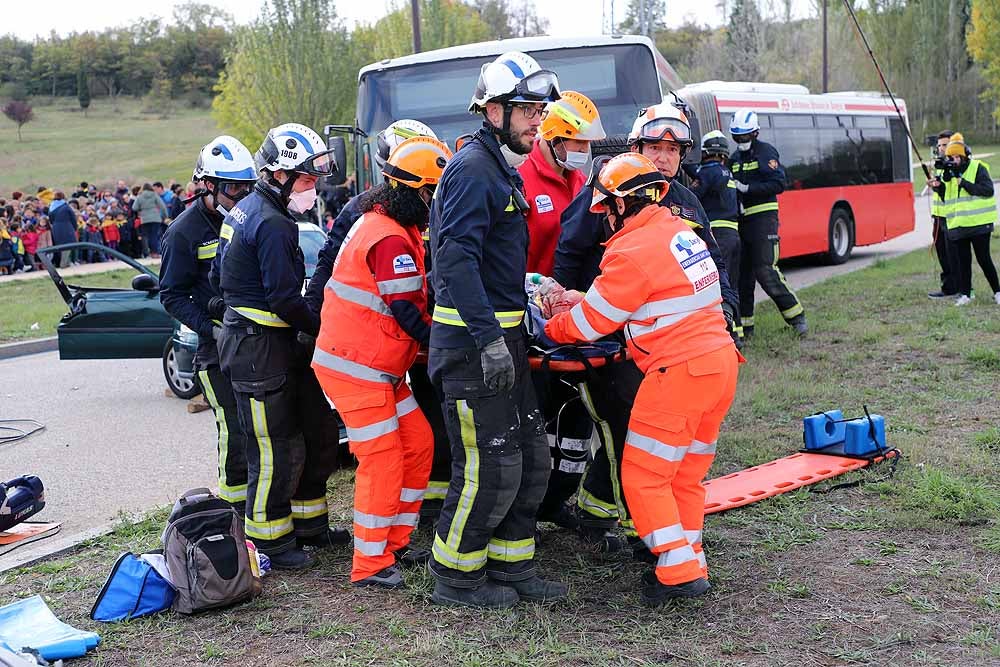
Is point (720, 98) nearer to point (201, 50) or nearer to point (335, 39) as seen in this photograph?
point (335, 39)

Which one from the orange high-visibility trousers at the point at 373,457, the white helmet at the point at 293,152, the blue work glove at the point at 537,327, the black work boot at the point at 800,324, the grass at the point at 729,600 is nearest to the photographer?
the grass at the point at 729,600

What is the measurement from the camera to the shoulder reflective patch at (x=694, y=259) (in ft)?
14.5

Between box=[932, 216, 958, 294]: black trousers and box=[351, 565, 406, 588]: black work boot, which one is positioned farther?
box=[932, 216, 958, 294]: black trousers

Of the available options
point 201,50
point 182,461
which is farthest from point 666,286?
point 201,50

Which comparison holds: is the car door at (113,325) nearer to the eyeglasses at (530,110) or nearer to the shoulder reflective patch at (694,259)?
the eyeglasses at (530,110)

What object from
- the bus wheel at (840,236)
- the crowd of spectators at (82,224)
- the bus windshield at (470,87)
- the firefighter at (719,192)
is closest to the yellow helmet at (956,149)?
the firefighter at (719,192)

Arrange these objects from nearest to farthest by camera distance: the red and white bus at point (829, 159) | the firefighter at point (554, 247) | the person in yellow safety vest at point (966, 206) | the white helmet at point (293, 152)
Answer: the white helmet at point (293, 152)
the firefighter at point (554, 247)
the person in yellow safety vest at point (966, 206)
the red and white bus at point (829, 159)

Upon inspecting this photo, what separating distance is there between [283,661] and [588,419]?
6.75ft

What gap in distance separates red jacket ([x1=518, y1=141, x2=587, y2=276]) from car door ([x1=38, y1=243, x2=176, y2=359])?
484 cm

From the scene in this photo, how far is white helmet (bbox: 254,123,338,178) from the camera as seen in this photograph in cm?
498

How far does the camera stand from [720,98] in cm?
1433

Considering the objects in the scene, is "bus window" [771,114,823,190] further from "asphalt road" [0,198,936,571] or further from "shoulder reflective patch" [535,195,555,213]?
"shoulder reflective patch" [535,195,555,213]

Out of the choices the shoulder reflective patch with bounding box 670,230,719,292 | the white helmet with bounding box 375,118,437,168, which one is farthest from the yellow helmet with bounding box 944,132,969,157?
the shoulder reflective patch with bounding box 670,230,719,292

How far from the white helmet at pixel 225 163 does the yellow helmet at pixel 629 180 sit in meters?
2.00
